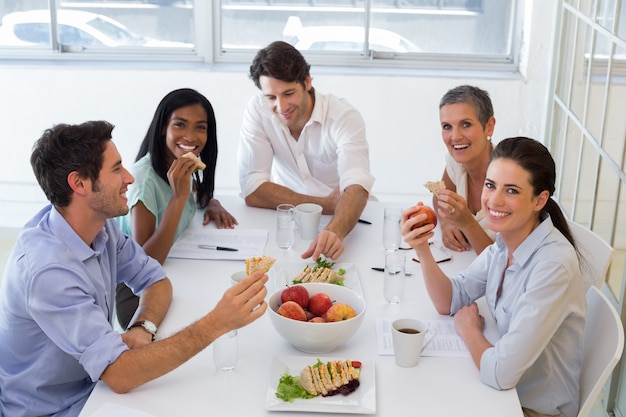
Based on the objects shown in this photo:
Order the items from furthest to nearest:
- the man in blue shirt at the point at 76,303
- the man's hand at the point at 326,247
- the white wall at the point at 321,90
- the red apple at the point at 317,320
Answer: the white wall at the point at 321,90 → the man's hand at the point at 326,247 → the red apple at the point at 317,320 → the man in blue shirt at the point at 76,303

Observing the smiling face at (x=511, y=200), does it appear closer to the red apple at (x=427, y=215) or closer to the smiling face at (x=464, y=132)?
the red apple at (x=427, y=215)

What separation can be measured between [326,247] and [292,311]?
57 centimetres

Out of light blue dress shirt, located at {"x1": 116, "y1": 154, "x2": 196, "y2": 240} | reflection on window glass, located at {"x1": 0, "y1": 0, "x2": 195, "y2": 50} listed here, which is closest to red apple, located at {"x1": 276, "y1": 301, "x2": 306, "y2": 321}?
light blue dress shirt, located at {"x1": 116, "y1": 154, "x2": 196, "y2": 240}

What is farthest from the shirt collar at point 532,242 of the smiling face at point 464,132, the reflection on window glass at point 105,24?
the reflection on window glass at point 105,24

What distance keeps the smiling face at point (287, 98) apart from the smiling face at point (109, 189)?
3.67ft

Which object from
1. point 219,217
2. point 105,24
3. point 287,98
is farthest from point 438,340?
point 105,24

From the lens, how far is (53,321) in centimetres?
174

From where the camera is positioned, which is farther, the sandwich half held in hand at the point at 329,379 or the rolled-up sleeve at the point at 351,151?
the rolled-up sleeve at the point at 351,151

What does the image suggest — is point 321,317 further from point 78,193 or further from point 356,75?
point 356,75

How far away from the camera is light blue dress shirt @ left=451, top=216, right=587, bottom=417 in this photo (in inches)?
69.5

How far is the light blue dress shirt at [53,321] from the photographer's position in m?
1.73

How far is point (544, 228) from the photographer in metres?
1.93

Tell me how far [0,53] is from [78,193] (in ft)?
10.7

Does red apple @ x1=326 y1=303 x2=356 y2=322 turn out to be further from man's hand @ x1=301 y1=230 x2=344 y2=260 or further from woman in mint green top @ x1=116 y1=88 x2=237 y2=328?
woman in mint green top @ x1=116 y1=88 x2=237 y2=328
